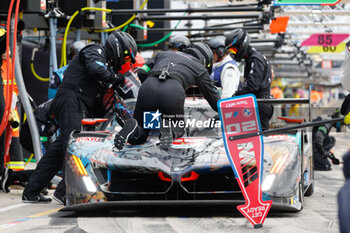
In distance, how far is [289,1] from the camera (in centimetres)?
1280

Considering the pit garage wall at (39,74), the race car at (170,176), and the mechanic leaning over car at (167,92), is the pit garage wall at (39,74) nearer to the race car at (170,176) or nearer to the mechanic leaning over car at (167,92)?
the mechanic leaning over car at (167,92)

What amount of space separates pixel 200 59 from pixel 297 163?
1.57m

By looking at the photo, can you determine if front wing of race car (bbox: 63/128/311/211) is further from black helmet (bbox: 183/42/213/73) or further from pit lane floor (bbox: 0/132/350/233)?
black helmet (bbox: 183/42/213/73)

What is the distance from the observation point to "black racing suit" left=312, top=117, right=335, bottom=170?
13648mm

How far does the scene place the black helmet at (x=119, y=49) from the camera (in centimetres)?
789

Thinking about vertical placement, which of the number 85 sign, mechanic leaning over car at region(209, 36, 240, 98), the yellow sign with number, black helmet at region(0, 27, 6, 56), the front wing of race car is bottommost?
the yellow sign with number

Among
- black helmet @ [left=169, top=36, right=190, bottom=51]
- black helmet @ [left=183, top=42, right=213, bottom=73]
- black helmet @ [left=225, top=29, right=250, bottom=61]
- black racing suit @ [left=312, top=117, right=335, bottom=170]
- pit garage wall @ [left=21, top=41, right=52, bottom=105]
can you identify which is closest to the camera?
black helmet @ [left=183, top=42, right=213, bottom=73]

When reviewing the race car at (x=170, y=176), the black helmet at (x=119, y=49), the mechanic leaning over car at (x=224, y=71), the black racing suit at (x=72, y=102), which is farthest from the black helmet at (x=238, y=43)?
the race car at (x=170, y=176)

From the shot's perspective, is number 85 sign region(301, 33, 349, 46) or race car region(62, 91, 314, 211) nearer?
race car region(62, 91, 314, 211)

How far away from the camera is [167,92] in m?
6.85

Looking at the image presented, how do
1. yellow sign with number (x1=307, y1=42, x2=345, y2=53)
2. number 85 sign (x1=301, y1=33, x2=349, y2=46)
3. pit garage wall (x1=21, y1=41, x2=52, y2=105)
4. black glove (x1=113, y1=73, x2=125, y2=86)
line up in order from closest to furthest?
black glove (x1=113, y1=73, x2=125, y2=86), pit garage wall (x1=21, y1=41, x2=52, y2=105), number 85 sign (x1=301, y1=33, x2=349, y2=46), yellow sign with number (x1=307, y1=42, x2=345, y2=53)

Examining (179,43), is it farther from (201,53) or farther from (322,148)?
(322,148)

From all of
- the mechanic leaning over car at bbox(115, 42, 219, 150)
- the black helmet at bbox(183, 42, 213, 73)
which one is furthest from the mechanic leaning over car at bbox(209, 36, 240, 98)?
the mechanic leaning over car at bbox(115, 42, 219, 150)

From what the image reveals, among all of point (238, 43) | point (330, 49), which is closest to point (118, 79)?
point (238, 43)
